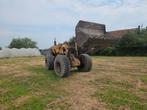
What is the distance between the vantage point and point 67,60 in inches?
376

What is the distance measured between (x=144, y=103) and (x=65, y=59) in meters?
4.58

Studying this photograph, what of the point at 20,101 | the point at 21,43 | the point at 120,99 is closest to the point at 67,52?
the point at 20,101

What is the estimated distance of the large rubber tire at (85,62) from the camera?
10750mm

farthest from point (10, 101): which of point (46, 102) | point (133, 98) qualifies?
point (133, 98)

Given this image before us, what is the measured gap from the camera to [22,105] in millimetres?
5984

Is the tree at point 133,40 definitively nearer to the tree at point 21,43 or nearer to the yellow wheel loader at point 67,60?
the yellow wheel loader at point 67,60

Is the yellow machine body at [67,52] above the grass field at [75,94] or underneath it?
above

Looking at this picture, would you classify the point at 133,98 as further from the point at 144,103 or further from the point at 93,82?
the point at 93,82

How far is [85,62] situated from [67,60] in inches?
58.9

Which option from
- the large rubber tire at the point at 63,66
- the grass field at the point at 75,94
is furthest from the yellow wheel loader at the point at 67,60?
the grass field at the point at 75,94

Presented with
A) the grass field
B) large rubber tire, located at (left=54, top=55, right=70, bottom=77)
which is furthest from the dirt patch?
large rubber tire, located at (left=54, top=55, right=70, bottom=77)

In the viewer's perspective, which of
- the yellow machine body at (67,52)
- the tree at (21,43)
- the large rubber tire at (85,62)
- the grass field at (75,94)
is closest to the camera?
the grass field at (75,94)

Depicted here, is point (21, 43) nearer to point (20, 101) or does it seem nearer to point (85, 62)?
point (85, 62)

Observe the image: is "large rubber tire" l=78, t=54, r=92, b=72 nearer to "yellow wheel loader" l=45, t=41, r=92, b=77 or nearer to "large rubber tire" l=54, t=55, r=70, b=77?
"yellow wheel loader" l=45, t=41, r=92, b=77
